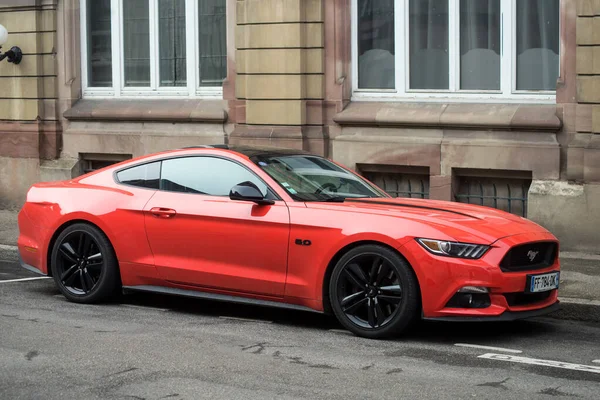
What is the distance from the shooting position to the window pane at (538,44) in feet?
46.0

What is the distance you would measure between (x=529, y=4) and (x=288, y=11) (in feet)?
10.8

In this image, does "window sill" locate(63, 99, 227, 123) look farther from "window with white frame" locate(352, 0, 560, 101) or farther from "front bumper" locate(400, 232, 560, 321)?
"front bumper" locate(400, 232, 560, 321)

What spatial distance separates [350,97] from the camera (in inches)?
607

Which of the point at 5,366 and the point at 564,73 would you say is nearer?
the point at 5,366

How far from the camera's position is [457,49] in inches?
581

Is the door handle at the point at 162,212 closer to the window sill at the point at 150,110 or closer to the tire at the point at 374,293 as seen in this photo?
the tire at the point at 374,293

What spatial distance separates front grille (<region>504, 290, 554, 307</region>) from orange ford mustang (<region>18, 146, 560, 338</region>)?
0.02 metres

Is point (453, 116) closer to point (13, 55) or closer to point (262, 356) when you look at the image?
point (262, 356)

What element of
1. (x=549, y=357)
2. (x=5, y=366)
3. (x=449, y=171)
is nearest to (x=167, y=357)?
(x=5, y=366)

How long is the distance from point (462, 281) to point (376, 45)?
328 inches

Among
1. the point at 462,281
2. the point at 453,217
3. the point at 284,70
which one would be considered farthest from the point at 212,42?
the point at 462,281

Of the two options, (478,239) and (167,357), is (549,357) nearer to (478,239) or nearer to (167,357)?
(478,239)

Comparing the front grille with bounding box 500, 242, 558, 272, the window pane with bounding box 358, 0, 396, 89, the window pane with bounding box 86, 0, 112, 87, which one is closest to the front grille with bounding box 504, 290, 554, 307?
the front grille with bounding box 500, 242, 558, 272

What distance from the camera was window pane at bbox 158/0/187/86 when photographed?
1727 cm
